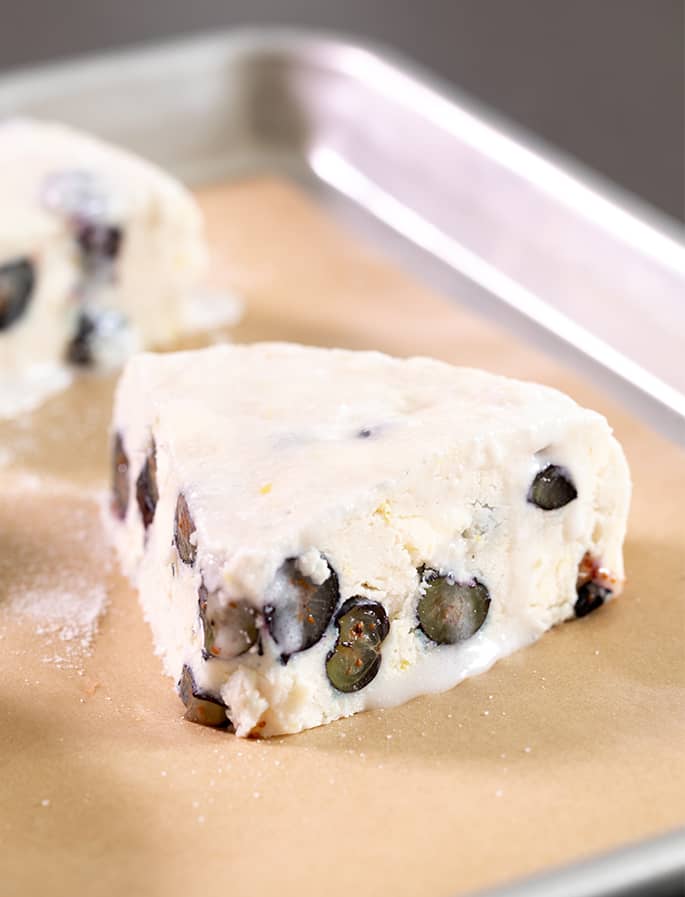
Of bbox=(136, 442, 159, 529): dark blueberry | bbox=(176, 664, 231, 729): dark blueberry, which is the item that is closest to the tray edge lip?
bbox=(136, 442, 159, 529): dark blueberry

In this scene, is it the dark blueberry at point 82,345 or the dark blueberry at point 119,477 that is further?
the dark blueberry at point 82,345

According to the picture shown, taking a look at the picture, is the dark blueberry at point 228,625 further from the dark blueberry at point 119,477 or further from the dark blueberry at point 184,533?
the dark blueberry at point 119,477

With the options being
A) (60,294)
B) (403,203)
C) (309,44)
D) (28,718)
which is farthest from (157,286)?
(28,718)

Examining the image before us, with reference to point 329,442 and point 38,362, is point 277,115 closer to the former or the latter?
point 38,362

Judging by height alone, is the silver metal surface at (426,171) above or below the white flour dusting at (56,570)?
above

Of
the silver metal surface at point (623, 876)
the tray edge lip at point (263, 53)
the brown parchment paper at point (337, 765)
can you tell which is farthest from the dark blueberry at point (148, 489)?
the tray edge lip at point (263, 53)

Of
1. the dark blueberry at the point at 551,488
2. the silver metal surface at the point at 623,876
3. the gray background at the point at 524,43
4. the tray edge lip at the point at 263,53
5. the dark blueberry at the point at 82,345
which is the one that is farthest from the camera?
the gray background at the point at 524,43
